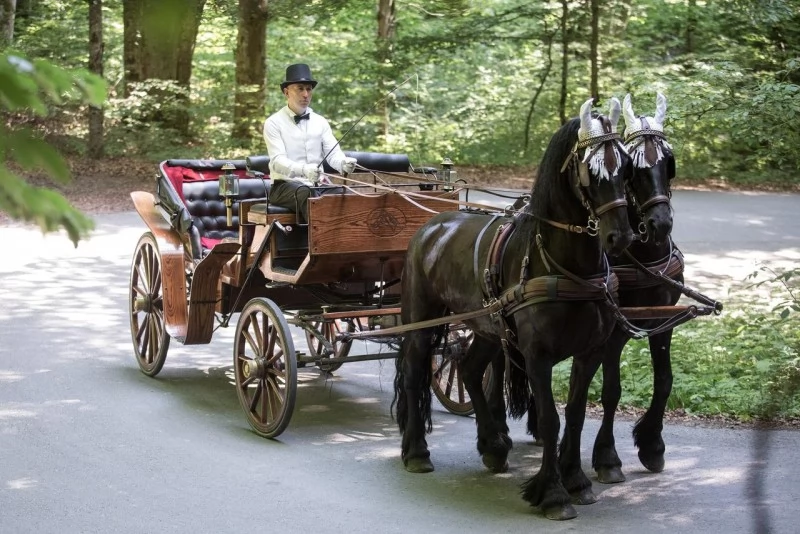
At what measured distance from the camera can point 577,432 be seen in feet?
19.7

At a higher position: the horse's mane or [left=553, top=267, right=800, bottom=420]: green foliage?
the horse's mane

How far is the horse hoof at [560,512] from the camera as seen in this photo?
565cm

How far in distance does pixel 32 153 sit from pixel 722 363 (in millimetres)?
8083

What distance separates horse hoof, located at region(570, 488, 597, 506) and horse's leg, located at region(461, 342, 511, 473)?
2.33ft

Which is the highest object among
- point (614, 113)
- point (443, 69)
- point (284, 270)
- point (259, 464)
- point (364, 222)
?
point (443, 69)

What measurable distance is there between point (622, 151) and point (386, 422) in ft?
10.9

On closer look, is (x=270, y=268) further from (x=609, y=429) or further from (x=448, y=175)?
(x=609, y=429)

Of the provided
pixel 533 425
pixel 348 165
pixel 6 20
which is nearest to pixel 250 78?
pixel 6 20

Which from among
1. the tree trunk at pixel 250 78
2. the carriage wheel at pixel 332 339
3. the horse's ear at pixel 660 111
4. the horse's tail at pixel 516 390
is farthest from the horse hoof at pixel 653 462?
the tree trunk at pixel 250 78

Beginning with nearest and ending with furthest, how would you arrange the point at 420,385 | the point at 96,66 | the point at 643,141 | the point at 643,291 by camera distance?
the point at 643,141 → the point at 643,291 → the point at 420,385 → the point at 96,66

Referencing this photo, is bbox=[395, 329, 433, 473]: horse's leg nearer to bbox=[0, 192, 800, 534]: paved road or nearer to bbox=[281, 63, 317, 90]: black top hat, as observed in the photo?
bbox=[0, 192, 800, 534]: paved road

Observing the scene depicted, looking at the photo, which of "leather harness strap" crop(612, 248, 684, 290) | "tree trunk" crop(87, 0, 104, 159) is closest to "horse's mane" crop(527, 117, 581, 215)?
"leather harness strap" crop(612, 248, 684, 290)

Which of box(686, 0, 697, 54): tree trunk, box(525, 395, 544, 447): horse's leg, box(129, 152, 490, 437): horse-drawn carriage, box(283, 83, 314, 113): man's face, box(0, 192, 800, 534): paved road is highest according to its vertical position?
box(686, 0, 697, 54): tree trunk

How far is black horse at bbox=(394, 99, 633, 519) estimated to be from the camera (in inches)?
208
